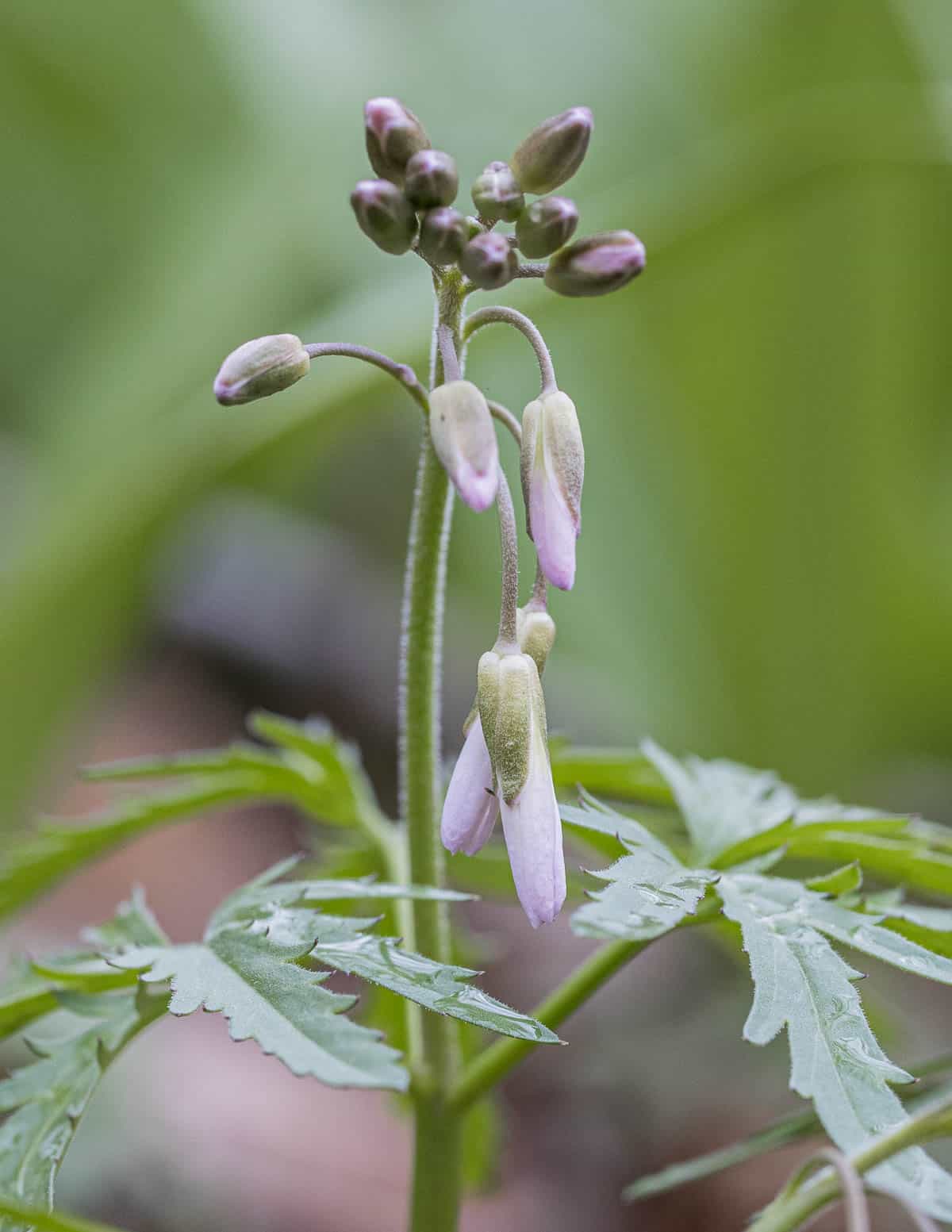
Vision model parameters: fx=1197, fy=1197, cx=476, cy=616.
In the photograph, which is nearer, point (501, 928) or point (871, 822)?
point (871, 822)

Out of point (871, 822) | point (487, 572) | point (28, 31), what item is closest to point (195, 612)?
point (487, 572)

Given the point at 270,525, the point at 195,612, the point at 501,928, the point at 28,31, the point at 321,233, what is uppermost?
the point at 28,31

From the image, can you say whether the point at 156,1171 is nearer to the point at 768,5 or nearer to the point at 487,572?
the point at 487,572

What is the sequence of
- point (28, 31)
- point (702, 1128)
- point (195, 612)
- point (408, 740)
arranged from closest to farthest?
1. point (408, 740)
2. point (702, 1128)
3. point (28, 31)
4. point (195, 612)

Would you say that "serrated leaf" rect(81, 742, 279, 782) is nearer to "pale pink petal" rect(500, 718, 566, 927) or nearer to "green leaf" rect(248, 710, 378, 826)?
"green leaf" rect(248, 710, 378, 826)

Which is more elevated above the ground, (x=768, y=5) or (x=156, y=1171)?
(x=768, y=5)

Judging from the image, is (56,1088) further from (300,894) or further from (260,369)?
(260,369)

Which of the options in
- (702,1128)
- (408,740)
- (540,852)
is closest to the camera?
(540,852)

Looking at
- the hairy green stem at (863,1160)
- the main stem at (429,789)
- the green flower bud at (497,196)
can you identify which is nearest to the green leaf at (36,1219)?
the main stem at (429,789)
